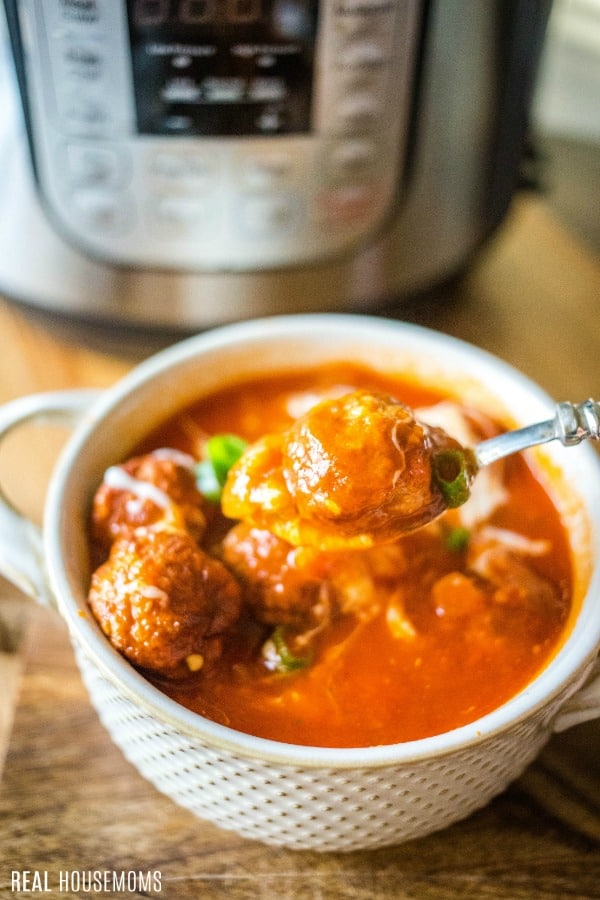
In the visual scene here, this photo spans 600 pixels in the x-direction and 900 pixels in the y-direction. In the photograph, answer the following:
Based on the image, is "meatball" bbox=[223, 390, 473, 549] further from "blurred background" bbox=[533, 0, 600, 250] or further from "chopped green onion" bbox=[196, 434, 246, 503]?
"blurred background" bbox=[533, 0, 600, 250]

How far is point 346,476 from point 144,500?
0.71 ft

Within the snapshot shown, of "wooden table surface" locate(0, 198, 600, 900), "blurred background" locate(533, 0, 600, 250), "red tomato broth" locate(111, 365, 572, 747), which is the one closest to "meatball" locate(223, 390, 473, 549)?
"red tomato broth" locate(111, 365, 572, 747)

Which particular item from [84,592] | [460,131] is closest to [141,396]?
[84,592]

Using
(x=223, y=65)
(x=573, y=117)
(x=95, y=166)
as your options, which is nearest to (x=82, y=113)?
(x=95, y=166)

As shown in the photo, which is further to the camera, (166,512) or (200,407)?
(200,407)

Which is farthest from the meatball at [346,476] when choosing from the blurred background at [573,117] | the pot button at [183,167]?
the blurred background at [573,117]

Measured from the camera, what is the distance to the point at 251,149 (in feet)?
3.24

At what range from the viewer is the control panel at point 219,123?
0.90 metres

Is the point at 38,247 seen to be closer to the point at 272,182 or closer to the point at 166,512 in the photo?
the point at 272,182

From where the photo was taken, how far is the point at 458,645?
782 millimetres

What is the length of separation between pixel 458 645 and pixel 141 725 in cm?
28

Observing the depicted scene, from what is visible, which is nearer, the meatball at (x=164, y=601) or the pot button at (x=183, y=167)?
the meatball at (x=164, y=601)

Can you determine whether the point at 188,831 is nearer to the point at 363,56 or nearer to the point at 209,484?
the point at 209,484

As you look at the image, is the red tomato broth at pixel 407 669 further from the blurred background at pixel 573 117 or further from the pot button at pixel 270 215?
the blurred background at pixel 573 117
